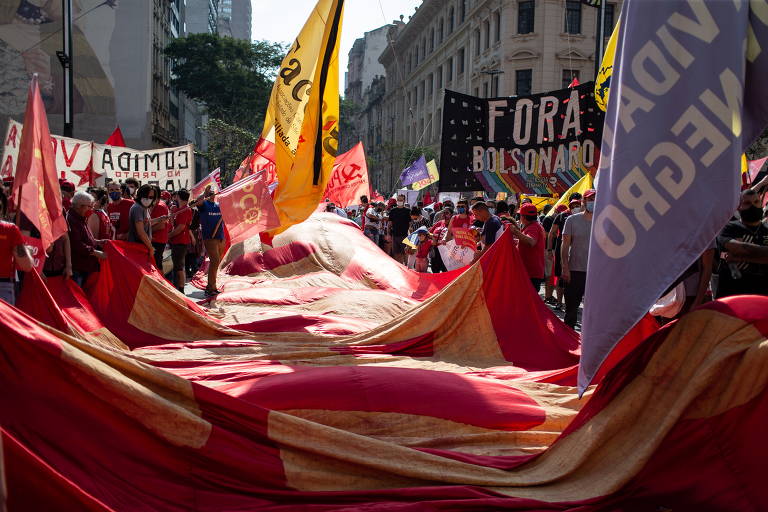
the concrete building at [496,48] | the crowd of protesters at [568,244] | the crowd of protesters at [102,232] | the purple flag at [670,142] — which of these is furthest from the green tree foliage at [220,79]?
the purple flag at [670,142]

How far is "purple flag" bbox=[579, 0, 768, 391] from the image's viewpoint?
8.73ft

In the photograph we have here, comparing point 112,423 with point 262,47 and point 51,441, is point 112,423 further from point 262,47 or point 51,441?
point 262,47

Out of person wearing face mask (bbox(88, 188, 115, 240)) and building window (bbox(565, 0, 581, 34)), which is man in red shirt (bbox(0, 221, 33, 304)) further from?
building window (bbox(565, 0, 581, 34))

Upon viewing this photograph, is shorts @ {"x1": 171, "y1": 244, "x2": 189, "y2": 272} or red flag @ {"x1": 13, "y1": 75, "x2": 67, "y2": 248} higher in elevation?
red flag @ {"x1": 13, "y1": 75, "x2": 67, "y2": 248}

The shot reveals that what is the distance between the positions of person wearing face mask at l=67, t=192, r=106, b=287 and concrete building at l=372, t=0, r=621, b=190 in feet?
95.2

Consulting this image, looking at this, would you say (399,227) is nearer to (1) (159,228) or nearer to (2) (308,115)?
(1) (159,228)

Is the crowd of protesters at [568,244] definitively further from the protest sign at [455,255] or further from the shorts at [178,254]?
the shorts at [178,254]

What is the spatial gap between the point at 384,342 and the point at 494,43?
4343cm

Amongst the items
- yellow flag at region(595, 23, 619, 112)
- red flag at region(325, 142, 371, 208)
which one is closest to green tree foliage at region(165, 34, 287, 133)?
red flag at region(325, 142, 371, 208)

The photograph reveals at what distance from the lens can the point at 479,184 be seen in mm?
9711

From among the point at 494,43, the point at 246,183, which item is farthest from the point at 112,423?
the point at 494,43

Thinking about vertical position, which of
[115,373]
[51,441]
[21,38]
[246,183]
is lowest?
[51,441]

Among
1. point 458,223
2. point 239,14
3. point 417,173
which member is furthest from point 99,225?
point 239,14

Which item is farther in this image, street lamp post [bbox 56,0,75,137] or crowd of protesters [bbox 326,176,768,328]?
street lamp post [bbox 56,0,75,137]
